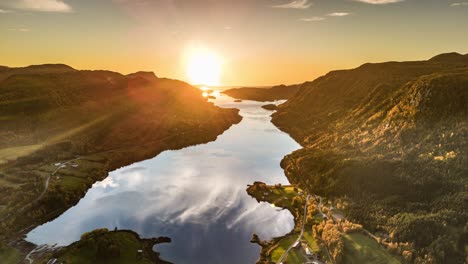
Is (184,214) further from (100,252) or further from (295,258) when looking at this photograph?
(295,258)

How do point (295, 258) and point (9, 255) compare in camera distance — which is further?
point (9, 255)

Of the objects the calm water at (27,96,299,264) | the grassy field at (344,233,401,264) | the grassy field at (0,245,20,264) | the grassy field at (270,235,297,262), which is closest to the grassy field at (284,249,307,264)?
the grassy field at (270,235,297,262)

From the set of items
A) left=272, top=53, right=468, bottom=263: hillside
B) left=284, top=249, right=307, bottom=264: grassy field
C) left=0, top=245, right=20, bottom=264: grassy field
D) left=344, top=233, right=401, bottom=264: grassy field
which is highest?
left=272, top=53, right=468, bottom=263: hillside

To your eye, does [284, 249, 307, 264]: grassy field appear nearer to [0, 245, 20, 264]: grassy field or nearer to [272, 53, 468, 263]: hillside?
[272, 53, 468, 263]: hillside

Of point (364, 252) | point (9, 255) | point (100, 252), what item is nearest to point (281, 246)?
point (364, 252)

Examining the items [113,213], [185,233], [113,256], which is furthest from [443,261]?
[113,213]
